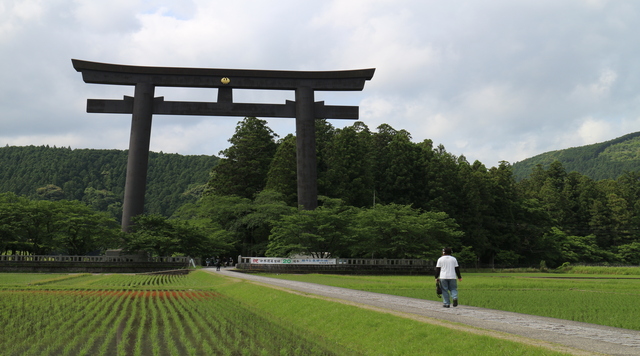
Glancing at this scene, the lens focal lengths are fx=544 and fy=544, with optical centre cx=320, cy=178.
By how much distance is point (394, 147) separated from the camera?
65062 mm

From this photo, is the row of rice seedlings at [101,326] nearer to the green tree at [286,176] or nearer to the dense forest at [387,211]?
the dense forest at [387,211]

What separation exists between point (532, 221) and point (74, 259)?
5876 centimetres

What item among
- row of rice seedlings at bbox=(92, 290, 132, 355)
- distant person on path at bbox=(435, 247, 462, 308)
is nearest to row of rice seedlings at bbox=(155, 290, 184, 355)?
row of rice seedlings at bbox=(92, 290, 132, 355)

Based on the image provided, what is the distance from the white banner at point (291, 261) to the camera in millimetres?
40062

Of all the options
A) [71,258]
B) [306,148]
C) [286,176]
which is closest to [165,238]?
[71,258]

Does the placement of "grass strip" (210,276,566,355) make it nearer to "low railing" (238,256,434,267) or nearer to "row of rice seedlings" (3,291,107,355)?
"row of rice seedlings" (3,291,107,355)

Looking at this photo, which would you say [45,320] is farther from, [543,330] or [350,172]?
[350,172]

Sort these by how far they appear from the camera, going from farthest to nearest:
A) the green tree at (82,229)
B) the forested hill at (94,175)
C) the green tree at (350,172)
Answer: the forested hill at (94,175) → the green tree at (350,172) → the green tree at (82,229)

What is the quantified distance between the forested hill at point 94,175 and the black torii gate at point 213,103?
82.6 meters

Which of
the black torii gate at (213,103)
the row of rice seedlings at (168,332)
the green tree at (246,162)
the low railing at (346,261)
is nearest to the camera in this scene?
the row of rice seedlings at (168,332)

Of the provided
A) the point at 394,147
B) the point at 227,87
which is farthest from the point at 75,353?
the point at 394,147

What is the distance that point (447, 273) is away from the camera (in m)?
12.7

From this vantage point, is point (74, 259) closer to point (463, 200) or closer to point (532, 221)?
point (463, 200)

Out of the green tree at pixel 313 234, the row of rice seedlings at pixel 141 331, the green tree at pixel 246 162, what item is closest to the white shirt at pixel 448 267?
the row of rice seedlings at pixel 141 331
